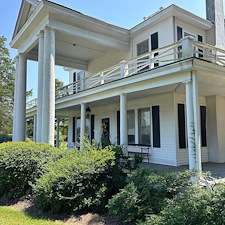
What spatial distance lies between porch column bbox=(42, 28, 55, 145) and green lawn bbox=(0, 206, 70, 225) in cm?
353

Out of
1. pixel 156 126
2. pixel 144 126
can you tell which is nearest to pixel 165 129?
pixel 156 126

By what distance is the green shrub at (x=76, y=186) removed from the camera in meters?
5.22

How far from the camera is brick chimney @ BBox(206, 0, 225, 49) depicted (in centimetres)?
1096

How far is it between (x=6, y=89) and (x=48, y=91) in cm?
2403

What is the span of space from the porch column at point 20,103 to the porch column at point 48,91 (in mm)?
4060

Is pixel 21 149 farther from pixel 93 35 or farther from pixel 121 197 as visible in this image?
pixel 93 35

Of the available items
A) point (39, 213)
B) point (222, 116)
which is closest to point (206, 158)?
point (222, 116)

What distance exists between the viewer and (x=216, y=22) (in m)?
11.1

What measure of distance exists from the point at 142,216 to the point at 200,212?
1545mm

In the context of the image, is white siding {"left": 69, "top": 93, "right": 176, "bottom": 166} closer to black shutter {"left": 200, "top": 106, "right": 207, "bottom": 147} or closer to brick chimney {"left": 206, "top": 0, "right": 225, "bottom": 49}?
black shutter {"left": 200, "top": 106, "right": 207, "bottom": 147}

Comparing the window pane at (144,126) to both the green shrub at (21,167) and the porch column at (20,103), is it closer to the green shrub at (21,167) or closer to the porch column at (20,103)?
the green shrub at (21,167)

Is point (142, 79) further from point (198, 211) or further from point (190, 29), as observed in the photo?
point (190, 29)

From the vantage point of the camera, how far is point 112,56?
1302 cm

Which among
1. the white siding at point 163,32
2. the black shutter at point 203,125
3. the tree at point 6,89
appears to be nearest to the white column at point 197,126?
the black shutter at point 203,125
